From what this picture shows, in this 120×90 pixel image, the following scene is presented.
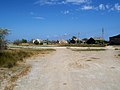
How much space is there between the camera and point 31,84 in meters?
12.6

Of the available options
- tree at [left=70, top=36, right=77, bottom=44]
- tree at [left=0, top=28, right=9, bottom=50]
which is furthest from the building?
tree at [left=0, top=28, right=9, bottom=50]

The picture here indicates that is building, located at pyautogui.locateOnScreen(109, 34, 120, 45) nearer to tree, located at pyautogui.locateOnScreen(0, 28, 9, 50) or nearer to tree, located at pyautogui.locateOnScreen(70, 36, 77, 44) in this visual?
tree, located at pyautogui.locateOnScreen(70, 36, 77, 44)

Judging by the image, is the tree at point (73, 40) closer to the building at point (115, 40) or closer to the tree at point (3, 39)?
the building at point (115, 40)

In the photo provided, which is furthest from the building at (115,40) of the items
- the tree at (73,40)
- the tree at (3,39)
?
the tree at (3,39)

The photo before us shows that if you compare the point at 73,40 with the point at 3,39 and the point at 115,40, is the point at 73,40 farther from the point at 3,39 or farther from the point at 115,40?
the point at 3,39

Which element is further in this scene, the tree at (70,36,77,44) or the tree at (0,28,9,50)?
the tree at (70,36,77,44)

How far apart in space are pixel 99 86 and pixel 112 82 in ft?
4.20

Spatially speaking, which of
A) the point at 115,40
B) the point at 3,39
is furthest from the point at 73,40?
the point at 3,39

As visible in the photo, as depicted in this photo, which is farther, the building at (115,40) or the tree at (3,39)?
the building at (115,40)

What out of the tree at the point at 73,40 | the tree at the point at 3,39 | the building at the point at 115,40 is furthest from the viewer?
the tree at the point at 73,40

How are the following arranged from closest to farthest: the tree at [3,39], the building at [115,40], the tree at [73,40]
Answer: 1. the tree at [3,39]
2. the building at [115,40]
3. the tree at [73,40]

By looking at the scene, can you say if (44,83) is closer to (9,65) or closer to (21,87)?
(21,87)

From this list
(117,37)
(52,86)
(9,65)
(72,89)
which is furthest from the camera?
(117,37)

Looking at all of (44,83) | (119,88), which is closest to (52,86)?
(44,83)
